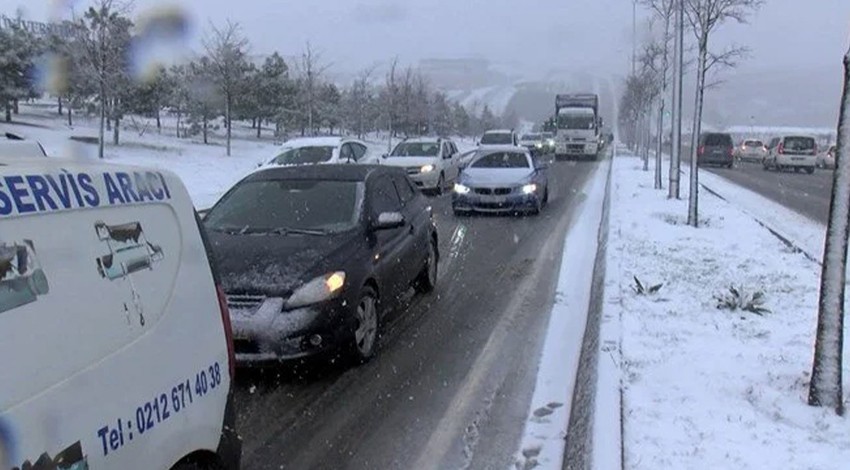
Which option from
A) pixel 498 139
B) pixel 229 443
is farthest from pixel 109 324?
pixel 498 139

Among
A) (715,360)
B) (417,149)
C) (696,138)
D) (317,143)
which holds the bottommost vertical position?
(715,360)

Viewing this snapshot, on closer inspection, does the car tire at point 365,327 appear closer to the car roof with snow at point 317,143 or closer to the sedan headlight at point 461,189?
the sedan headlight at point 461,189

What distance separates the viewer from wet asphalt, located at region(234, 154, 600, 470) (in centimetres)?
461

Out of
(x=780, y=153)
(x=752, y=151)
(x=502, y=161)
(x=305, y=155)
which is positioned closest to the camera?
(x=502, y=161)

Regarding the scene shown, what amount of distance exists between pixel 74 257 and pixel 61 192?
0.21 metres

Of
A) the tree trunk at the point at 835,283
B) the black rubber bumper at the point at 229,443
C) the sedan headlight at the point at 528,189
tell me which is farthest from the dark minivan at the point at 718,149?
the black rubber bumper at the point at 229,443

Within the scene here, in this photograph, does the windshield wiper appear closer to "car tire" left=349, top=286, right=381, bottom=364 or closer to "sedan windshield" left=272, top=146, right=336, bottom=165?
"car tire" left=349, top=286, right=381, bottom=364

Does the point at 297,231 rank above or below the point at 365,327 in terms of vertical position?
above

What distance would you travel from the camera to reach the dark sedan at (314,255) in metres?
5.54

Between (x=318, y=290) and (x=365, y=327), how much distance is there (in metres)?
0.75

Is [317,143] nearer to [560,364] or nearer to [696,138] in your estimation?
[696,138]

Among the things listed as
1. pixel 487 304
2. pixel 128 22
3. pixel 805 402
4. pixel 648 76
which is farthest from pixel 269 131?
pixel 805 402

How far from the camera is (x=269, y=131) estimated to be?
6131 centimetres

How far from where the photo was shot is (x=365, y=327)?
6.26 metres
